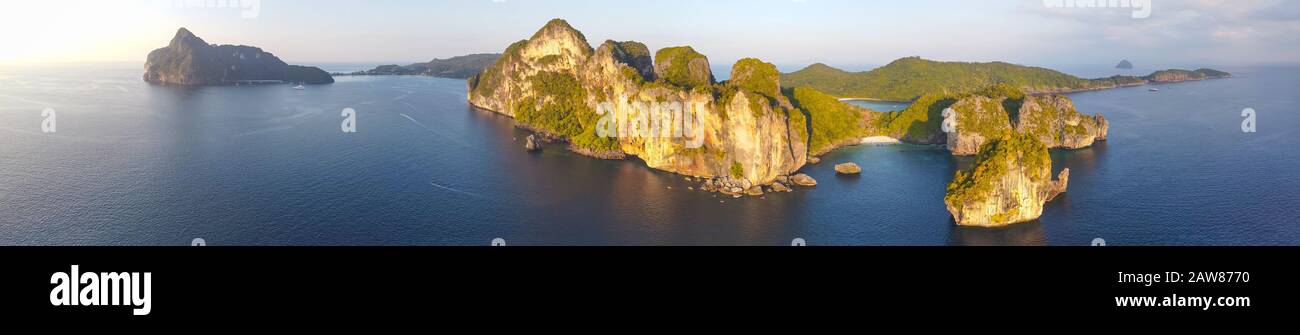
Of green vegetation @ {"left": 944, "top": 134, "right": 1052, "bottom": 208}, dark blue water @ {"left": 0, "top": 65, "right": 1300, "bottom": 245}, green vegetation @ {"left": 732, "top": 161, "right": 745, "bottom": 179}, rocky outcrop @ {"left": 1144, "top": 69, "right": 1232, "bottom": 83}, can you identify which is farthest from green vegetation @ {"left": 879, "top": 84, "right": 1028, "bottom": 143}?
rocky outcrop @ {"left": 1144, "top": 69, "right": 1232, "bottom": 83}

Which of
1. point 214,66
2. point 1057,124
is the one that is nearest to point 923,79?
point 1057,124

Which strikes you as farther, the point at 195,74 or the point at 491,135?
the point at 195,74

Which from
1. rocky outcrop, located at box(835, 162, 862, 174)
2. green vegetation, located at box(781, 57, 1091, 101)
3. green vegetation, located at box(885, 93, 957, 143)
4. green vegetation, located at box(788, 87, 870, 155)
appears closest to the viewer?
rocky outcrop, located at box(835, 162, 862, 174)

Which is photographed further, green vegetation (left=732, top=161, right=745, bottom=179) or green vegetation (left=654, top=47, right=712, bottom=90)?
green vegetation (left=654, top=47, right=712, bottom=90)

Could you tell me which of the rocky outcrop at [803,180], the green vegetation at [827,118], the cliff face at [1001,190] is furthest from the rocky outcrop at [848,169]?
the cliff face at [1001,190]

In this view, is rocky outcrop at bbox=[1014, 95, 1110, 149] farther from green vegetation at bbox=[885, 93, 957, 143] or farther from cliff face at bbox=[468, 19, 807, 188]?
cliff face at bbox=[468, 19, 807, 188]

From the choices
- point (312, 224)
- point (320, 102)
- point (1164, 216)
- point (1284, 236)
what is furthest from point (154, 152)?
point (1284, 236)

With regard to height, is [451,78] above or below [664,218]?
above
